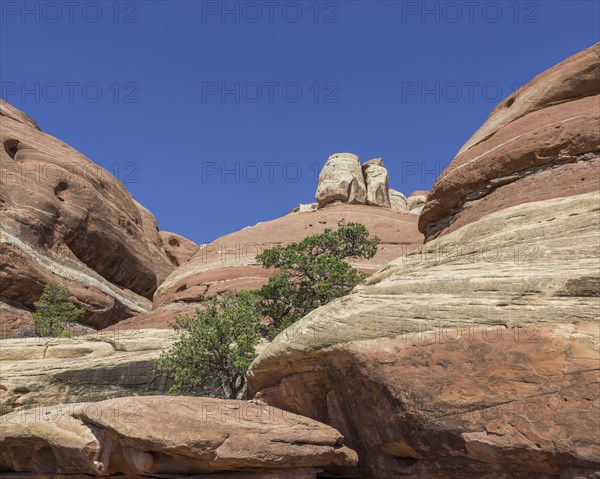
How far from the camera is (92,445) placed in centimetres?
1248

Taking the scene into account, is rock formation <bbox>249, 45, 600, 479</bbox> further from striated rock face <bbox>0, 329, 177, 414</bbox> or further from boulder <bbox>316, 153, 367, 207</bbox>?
boulder <bbox>316, 153, 367, 207</bbox>

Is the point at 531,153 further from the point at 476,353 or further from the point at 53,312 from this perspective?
the point at 53,312

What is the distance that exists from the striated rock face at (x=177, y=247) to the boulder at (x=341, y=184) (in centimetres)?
2265

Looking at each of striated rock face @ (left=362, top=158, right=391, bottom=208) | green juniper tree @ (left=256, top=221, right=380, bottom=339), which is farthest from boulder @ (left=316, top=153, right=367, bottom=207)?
green juniper tree @ (left=256, top=221, right=380, bottom=339)

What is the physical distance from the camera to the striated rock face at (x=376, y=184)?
62134 millimetres

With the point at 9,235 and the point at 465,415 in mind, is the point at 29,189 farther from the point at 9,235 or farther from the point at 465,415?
the point at 465,415

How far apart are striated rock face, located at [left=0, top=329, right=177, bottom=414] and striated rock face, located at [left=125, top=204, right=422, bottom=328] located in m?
9.66

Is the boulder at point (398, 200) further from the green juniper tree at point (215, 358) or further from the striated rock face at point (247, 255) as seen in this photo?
the green juniper tree at point (215, 358)

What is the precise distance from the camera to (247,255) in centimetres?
4212

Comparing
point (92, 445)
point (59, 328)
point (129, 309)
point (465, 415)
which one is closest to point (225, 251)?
point (129, 309)

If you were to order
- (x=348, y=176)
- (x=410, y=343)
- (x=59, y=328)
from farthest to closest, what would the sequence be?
(x=348, y=176), (x=59, y=328), (x=410, y=343)

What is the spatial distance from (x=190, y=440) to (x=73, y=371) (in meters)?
11.4

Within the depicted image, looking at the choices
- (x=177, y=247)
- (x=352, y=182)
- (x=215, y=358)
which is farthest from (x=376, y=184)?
(x=215, y=358)

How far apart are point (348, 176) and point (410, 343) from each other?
169ft
